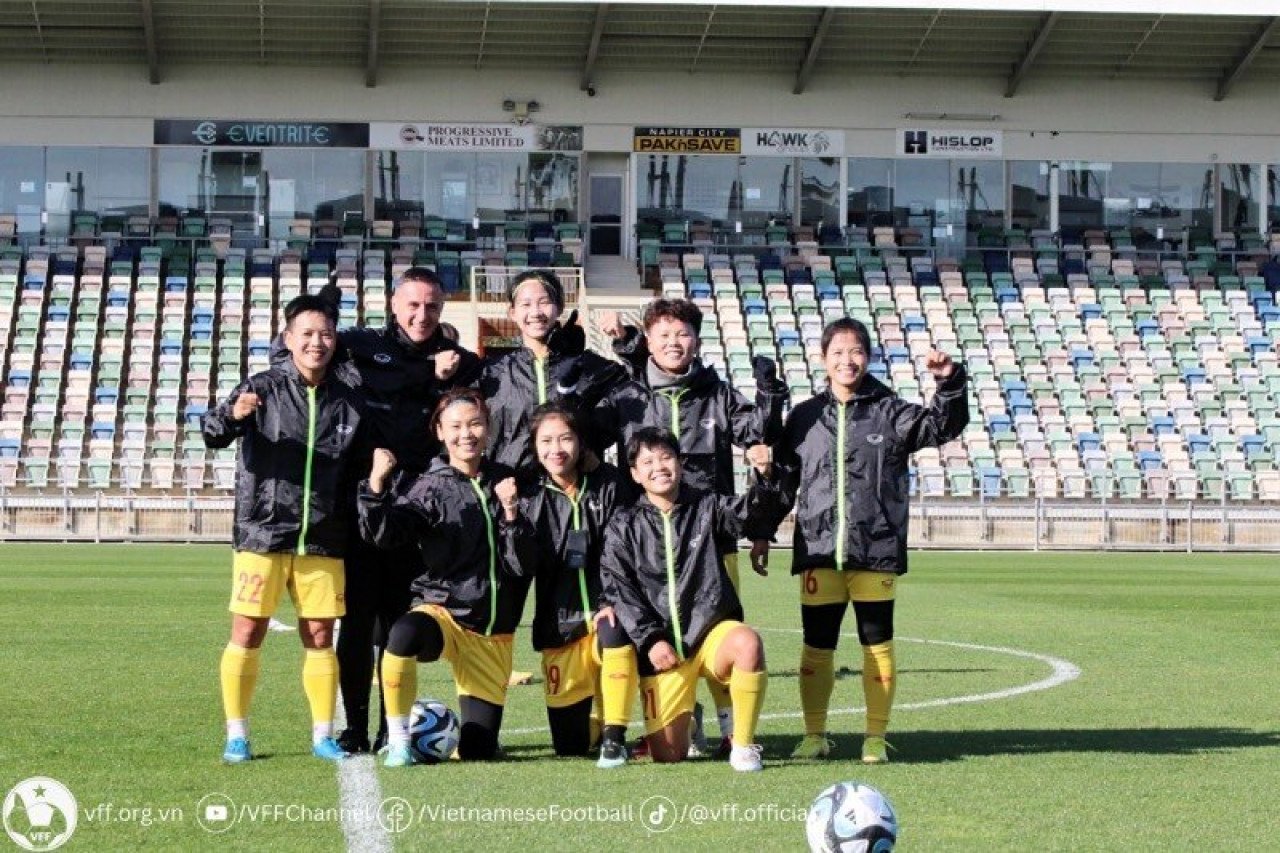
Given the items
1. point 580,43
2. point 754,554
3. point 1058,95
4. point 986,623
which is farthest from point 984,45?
point 754,554

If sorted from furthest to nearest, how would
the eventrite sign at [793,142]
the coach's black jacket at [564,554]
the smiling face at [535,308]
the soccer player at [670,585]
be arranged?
1. the eventrite sign at [793,142]
2. the smiling face at [535,308]
3. the coach's black jacket at [564,554]
4. the soccer player at [670,585]

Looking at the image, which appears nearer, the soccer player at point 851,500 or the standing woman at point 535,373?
the soccer player at point 851,500

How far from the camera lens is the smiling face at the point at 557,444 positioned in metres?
Answer: 7.96

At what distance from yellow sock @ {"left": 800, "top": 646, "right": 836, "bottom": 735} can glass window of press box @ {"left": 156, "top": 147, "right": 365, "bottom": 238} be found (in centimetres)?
3236

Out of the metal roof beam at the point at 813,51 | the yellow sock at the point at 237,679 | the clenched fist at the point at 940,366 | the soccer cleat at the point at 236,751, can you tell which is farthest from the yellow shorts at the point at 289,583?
the metal roof beam at the point at 813,51

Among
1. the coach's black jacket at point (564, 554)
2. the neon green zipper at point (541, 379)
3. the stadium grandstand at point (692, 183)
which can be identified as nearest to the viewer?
the coach's black jacket at point (564, 554)

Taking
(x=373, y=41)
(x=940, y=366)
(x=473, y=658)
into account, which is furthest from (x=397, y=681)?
(x=373, y=41)

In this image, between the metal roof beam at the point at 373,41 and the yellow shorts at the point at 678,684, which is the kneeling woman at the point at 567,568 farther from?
the metal roof beam at the point at 373,41

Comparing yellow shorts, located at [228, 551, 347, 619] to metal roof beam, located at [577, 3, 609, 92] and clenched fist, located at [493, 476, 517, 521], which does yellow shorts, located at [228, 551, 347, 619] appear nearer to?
clenched fist, located at [493, 476, 517, 521]

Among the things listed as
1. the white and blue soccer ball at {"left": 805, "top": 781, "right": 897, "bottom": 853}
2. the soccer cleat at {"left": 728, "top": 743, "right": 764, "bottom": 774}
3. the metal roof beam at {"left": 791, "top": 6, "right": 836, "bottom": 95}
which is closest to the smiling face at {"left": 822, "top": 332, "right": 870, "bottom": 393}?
the soccer cleat at {"left": 728, "top": 743, "right": 764, "bottom": 774}

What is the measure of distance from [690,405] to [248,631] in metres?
2.04

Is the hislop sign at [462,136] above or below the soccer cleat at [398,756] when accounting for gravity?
above

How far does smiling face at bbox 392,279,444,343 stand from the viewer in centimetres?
841

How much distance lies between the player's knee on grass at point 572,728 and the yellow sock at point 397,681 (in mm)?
640
